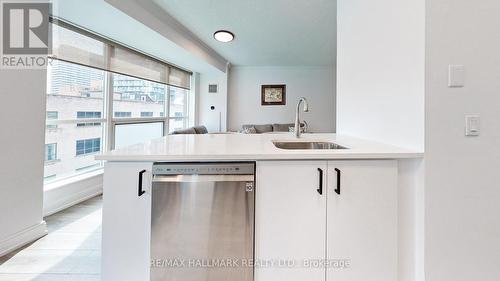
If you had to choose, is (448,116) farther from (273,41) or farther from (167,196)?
(273,41)

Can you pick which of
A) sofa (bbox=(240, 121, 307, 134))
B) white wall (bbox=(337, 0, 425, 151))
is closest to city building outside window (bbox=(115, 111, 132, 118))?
sofa (bbox=(240, 121, 307, 134))

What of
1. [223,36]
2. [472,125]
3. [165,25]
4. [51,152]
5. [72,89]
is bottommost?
[51,152]

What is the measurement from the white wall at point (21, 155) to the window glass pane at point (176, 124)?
10.3 ft

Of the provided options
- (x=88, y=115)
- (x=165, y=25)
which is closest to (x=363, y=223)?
(x=165, y=25)

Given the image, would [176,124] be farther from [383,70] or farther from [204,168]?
[383,70]

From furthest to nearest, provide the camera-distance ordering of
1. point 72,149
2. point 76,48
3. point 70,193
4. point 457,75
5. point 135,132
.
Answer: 1. point 135,132
2. point 72,149
3. point 70,193
4. point 76,48
5. point 457,75

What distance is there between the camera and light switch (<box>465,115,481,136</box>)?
1.36 metres

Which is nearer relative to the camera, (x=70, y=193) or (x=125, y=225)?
(x=125, y=225)

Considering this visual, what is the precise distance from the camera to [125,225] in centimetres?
137

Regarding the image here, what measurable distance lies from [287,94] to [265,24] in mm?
2874

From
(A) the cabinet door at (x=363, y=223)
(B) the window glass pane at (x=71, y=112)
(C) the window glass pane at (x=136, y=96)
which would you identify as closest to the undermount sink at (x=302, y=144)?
(A) the cabinet door at (x=363, y=223)

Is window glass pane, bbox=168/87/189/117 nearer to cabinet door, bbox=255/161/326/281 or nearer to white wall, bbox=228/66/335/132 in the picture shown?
white wall, bbox=228/66/335/132

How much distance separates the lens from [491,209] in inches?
54.2

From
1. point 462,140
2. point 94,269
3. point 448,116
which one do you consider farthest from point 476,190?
point 94,269
